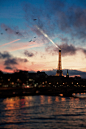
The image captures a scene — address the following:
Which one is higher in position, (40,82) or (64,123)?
(40,82)

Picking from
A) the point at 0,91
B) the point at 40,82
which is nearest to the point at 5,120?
the point at 0,91

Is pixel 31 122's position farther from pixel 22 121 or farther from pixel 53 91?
pixel 53 91

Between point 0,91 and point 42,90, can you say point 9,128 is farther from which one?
point 42,90

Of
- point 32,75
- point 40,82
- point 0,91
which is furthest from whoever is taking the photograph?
point 32,75

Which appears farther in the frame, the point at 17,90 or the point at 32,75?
the point at 32,75

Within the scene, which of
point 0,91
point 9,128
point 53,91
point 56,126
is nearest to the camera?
point 9,128

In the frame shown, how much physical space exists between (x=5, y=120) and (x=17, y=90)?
227 ft

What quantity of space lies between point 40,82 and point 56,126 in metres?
136

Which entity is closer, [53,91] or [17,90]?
[17,90]

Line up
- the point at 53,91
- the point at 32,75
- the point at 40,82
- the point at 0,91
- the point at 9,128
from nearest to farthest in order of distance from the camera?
the point at 9,128 → the point at 0,91 → the point at 53,91 → the point at 40,82 → the point at 32,75

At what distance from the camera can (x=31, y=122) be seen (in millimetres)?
42594

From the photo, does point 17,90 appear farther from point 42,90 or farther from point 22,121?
point 22,121

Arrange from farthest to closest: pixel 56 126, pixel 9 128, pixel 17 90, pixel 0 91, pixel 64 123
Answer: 1. pixel 17 90
2. pixel 0 91
3. pixel 64 123
4. pixel 56 126
5. pixel 9 128

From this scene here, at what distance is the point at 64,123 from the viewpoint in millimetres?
41969
